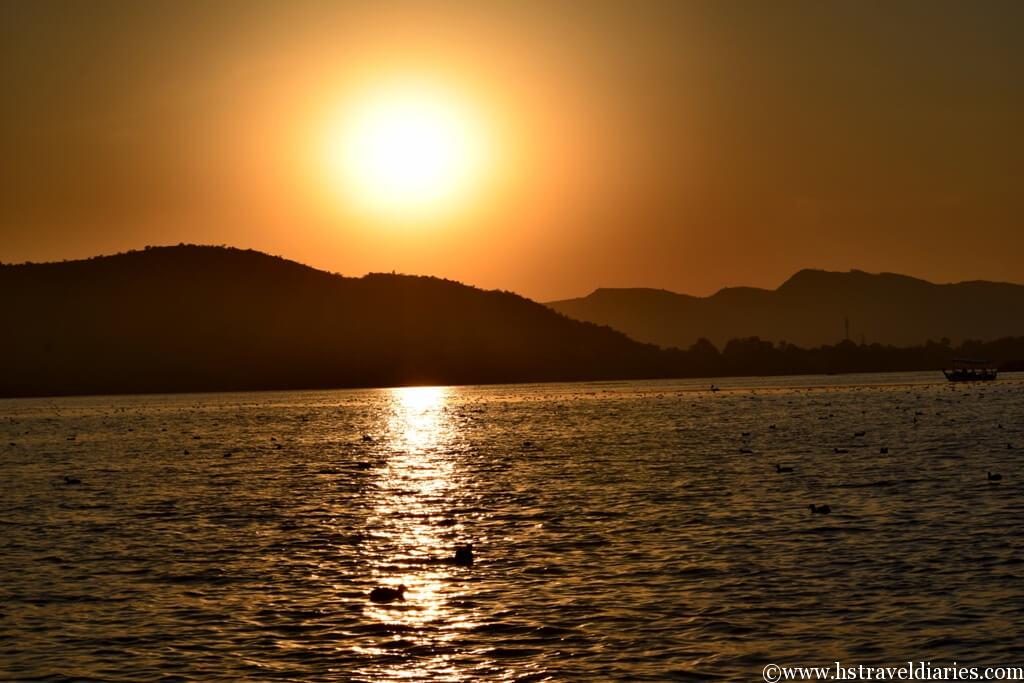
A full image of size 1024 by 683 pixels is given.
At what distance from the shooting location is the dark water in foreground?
26000 mm

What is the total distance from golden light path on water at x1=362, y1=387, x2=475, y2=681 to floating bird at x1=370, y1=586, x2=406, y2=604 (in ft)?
0.96

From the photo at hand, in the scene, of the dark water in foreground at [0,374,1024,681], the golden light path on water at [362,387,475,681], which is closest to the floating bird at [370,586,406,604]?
the golden light path on water at [362,387,475,681]

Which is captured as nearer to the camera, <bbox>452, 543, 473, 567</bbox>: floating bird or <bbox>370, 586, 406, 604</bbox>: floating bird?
<bbox>370, 586, 406, 604</bbox>: floating bird

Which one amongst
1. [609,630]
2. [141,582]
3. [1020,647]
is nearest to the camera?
[1020,647]

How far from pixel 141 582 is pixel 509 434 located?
294 ft

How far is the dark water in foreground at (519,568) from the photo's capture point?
85.3ft

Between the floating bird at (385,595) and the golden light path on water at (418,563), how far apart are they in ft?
0.96

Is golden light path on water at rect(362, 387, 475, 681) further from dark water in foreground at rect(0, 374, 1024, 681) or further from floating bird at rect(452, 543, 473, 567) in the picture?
floating bird at rect(452, 543, 473, 567)

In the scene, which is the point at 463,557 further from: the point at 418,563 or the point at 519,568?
the point at 519,568

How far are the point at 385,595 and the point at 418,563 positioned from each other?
624cm

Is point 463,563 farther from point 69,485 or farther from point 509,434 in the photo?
point 509,434

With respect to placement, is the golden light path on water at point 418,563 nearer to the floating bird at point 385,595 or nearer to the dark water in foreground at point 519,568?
the dark water in foreground at point 519,568

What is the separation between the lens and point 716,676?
2392 centimetres

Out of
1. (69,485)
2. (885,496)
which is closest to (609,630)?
(885,496)
